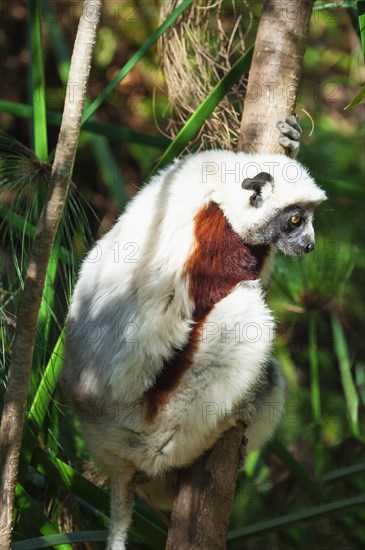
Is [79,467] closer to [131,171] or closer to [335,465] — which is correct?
[335,465]

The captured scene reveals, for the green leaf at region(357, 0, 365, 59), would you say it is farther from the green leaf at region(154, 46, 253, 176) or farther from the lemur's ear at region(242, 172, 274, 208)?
the lemur's ear at region(242, 172, 274, 208)

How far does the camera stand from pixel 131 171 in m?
9.10

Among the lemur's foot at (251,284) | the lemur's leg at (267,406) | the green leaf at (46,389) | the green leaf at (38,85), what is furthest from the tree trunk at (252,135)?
the green leaf at (38,85)

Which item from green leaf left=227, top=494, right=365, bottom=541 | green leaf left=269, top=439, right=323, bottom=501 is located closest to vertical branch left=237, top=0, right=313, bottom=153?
green leaf left=269, top=439, right=323, bottom=501

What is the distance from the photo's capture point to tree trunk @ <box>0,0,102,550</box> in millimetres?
3006

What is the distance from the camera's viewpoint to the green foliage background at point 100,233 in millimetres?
4160

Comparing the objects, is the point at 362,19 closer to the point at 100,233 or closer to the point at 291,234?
the point at 291,234

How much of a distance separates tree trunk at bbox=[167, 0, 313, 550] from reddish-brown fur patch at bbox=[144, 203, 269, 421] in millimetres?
362

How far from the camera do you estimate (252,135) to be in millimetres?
3984

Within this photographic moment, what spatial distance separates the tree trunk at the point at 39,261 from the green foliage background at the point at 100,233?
49 centimetres

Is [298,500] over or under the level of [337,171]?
under

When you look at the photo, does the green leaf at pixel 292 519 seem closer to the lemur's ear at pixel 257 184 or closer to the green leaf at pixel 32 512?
the green leaf at pixel 32 512

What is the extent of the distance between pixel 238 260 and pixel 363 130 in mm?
5423

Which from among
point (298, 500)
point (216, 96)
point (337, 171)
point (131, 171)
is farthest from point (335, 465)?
point (131, 171)
